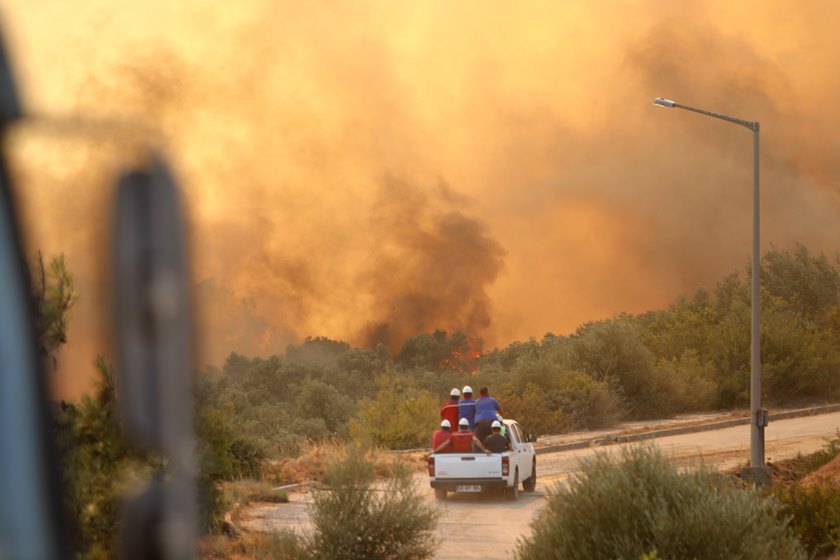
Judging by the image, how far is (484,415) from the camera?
80.7 ft

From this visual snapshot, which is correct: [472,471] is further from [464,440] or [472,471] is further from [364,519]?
[364,519]

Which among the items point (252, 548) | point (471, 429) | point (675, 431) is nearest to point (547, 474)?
point (471, 429)

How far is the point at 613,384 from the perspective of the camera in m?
47.9

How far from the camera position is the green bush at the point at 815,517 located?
57.0ft

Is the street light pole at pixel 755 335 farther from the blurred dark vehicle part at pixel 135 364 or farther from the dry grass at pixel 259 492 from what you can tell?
the blurred dark vehicle part at pixel 135 364

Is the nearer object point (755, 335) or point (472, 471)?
point (472, 471)

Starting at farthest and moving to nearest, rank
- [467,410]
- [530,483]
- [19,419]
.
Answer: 1. [530,483]
2. [467,410]
3. [19,419]

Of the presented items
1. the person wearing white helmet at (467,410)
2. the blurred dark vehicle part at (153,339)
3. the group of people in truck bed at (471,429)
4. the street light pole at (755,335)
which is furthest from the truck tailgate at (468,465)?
the blurred dark vehicle part at (153,339)

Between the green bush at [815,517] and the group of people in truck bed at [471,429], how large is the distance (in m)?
6.70

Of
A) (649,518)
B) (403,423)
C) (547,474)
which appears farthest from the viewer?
(403,423)

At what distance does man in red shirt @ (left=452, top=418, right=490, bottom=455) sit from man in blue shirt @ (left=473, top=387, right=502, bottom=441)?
30 cm

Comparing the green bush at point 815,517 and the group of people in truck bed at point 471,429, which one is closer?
the green bush at point 815,517

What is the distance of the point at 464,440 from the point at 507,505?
1.55 m

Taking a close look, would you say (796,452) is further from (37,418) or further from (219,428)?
(37,418)
